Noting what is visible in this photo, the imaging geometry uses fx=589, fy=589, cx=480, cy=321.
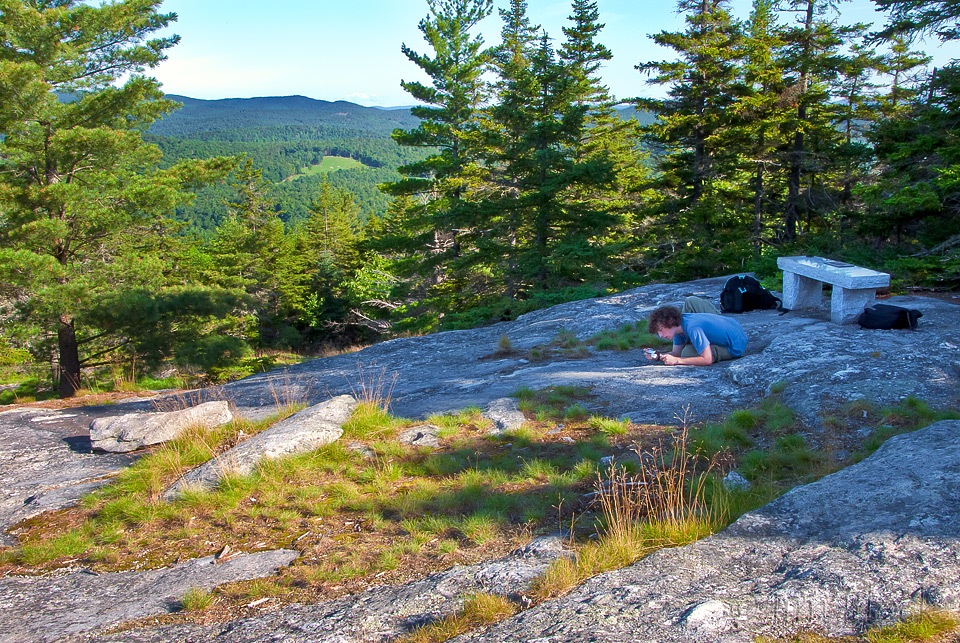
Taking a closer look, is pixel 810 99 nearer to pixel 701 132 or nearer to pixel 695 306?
pixel 701 132

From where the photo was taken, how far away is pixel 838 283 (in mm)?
7758

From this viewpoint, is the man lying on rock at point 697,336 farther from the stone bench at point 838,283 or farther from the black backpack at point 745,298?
the black backpack at point 745,298

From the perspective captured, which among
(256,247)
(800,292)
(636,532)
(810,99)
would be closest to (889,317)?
(800,292)

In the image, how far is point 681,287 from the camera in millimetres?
12734

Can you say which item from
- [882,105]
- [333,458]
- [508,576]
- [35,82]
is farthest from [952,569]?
[882,105]

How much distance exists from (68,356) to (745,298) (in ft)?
47.6

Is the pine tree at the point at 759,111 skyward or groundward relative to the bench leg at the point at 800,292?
skyward

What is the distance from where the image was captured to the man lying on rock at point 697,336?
6781 millimetres

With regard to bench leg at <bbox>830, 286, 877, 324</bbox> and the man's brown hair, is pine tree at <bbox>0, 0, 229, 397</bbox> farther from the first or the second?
bench leg at <bbox>830, 286, 877, 324</bbox>

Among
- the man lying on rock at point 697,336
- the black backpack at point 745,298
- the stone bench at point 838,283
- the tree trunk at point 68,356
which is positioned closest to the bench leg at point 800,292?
the stone bench at point 838,283

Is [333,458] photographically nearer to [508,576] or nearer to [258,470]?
[258,470]

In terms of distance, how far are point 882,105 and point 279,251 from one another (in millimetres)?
29159

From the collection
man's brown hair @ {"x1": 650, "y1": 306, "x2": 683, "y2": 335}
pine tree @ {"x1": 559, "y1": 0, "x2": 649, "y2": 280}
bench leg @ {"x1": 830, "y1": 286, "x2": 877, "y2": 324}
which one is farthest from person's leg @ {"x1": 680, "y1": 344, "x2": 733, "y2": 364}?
pine tree @ {"x1": 559, "y1": 0, "x2": 649, "y2": 280}

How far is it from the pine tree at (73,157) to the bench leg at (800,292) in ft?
42.3
